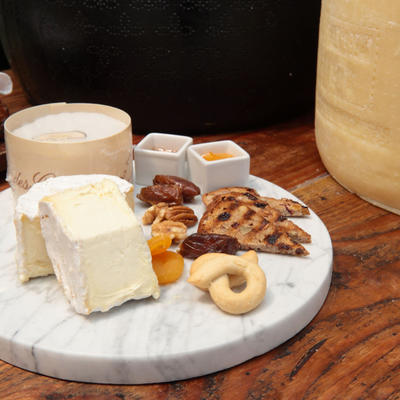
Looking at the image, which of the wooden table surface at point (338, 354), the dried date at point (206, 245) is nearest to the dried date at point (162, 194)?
the dried date at point (206, 245)

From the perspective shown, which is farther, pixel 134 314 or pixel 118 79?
pixel 118 79

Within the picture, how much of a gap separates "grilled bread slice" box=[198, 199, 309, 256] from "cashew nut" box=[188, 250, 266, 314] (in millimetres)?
85

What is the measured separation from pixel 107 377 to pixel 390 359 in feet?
1.04

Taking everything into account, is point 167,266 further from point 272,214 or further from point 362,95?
point 362,95

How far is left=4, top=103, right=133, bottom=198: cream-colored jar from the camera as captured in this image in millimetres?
810

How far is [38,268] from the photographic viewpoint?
0.71 m

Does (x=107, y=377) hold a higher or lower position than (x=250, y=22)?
lower

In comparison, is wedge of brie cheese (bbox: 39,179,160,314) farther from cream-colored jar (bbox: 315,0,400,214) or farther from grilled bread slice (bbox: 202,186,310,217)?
cream-colored jar (bbox: 315,0,400,214)

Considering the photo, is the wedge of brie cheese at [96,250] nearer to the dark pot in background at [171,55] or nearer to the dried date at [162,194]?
the dried date at [162,194]

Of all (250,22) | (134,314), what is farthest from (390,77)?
(134,314)

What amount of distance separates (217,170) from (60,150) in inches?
10.2

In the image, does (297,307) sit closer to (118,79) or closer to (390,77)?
(390,77)

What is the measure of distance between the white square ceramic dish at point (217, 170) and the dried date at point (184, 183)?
3cm

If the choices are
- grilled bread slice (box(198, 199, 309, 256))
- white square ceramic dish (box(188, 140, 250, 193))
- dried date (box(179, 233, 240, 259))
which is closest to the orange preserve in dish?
white square ceramic dish (box(188, 140, 250, 193))
